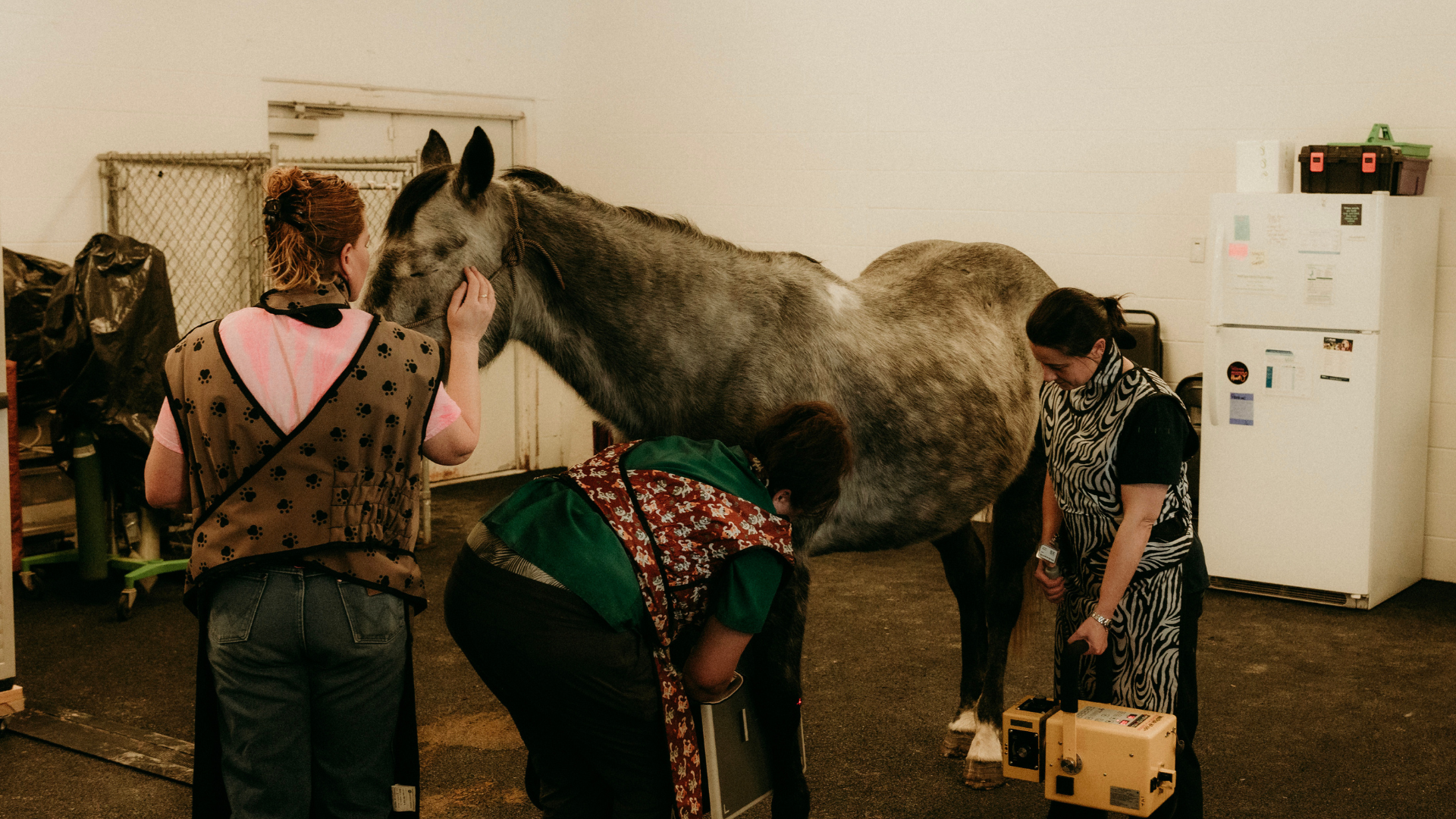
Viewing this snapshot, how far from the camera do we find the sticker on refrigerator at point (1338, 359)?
16.4 ft

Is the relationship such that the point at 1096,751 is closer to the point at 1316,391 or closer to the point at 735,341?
the point at 735,341

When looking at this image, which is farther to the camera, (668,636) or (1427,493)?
(1427,493)

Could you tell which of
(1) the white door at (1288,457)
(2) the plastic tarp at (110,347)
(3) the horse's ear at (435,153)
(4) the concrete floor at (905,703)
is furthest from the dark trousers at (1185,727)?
(2) the plastic tarp at (110,347)

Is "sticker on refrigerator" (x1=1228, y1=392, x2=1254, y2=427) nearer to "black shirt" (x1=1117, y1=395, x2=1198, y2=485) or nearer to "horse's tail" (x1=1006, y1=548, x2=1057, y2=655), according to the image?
"horse's tail" (x1=1006, y1=548, x2=1057, y2=655)

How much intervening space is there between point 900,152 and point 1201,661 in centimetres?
324

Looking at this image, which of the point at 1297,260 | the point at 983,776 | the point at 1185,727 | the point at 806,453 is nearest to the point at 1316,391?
the point at 1297,260

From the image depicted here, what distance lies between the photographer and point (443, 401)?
1891 millimetres

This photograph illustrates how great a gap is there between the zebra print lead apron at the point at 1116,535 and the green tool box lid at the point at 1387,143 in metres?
3.31

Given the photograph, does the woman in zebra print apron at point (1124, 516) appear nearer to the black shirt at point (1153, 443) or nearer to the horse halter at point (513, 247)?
the black shirt at point (1153, 443)

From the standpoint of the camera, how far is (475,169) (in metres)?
2.40

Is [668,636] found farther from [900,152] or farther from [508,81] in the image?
[508,81]

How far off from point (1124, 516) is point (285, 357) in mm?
1562

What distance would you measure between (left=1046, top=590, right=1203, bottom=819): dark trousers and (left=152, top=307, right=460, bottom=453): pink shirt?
62.7 inches

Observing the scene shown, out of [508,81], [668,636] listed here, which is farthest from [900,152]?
[668,636]
